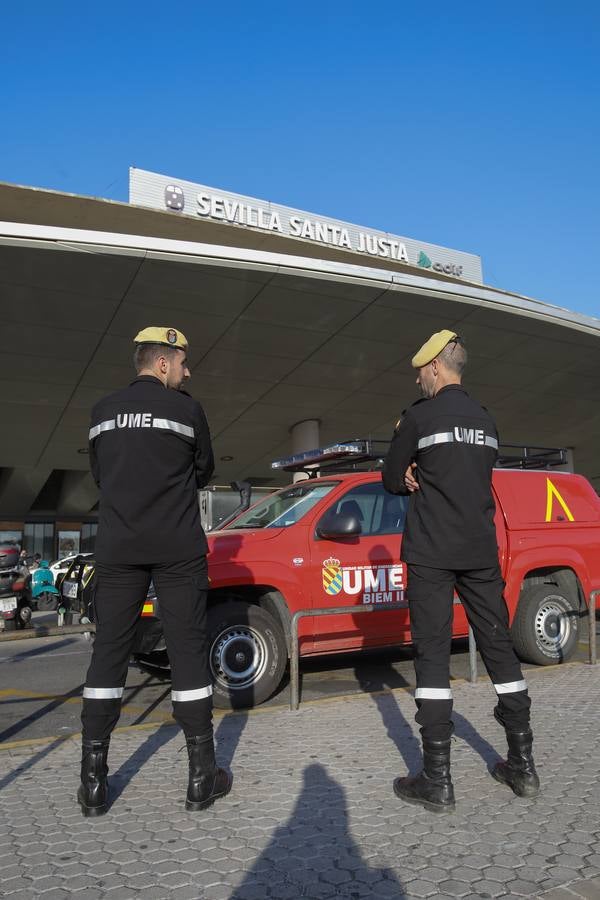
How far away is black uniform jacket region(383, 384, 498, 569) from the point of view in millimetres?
2994

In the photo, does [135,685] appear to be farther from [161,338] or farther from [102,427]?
[161,338]

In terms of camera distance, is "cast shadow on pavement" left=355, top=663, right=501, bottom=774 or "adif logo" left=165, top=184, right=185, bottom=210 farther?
"adif logo" left=165, top=184, right=185, bottom=210

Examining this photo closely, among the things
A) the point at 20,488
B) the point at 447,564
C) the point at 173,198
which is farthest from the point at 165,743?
the point at 20,488

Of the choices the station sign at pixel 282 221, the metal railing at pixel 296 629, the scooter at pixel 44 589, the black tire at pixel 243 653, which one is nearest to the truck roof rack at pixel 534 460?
the metal railing at pixel 296 629

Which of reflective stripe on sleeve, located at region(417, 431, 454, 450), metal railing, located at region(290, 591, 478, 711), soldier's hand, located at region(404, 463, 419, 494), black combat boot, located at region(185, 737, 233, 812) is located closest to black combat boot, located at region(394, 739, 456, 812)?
black combat boot, located at region(185, 737, 233, 812)

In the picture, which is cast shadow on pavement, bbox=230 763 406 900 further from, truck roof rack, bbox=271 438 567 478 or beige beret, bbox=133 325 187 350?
truck roof rack, bbox=271 438 567 478

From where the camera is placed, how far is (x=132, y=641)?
303 centimetres

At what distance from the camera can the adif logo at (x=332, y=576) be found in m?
5.59

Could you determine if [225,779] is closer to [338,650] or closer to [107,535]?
[107,535]

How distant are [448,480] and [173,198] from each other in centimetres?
2312

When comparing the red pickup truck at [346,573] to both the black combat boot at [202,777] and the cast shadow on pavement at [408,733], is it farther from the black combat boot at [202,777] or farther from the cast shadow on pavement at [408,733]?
the black combat boot at [202,777]

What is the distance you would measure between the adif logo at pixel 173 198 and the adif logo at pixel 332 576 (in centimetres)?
2079

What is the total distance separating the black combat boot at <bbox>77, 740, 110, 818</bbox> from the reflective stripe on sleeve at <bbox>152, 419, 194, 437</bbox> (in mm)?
1380

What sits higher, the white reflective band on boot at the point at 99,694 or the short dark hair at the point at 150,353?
the short dark hair at the point at 150,353
